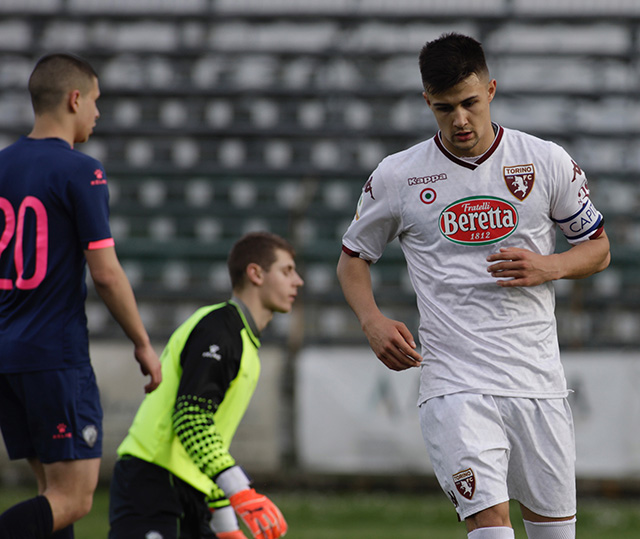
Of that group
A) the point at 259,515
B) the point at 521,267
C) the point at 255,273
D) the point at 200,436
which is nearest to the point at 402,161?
the point at 521,267

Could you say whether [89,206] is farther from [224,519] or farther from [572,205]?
[572,205]

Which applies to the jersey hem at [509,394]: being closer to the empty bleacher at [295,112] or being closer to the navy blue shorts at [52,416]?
the navy blue shorts at [52,416]

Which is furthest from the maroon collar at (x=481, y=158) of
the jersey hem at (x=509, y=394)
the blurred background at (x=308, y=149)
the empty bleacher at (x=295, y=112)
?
the empty bleacher at (x=295, y=112)

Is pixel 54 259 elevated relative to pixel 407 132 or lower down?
lower down

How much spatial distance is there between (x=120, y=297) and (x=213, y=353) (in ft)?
1.40

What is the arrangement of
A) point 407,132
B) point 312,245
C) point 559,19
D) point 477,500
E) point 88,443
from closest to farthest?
point 477,500
point 88,443
point 312,245
point 407,132
point 559,19

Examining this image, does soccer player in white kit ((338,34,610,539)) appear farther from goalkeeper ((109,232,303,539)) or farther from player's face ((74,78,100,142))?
player's face ((74,78,100,142))

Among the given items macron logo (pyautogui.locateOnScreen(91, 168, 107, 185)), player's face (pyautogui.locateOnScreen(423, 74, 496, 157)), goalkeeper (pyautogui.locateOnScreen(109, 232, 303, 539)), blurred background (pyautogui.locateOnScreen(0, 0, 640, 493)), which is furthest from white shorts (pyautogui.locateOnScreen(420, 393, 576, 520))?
blurred background (pyautogui.locateOnScreen(0, 0, 640, 493))

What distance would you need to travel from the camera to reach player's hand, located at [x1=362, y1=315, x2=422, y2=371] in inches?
121

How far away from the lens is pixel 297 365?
8461mm

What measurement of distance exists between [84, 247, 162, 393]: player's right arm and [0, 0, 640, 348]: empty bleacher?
6071 millimetres

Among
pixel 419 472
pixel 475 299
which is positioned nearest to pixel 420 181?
pixel 475 299

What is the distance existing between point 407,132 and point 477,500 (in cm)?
814

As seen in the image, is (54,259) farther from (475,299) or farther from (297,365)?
(297,365)
